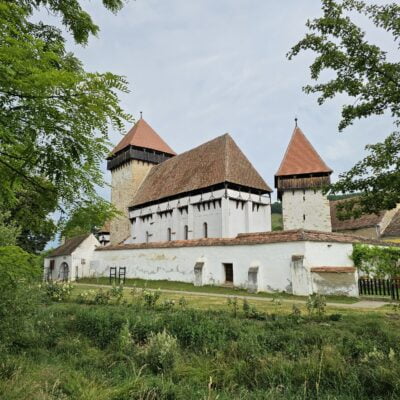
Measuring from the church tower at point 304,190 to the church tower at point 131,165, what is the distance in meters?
15.8

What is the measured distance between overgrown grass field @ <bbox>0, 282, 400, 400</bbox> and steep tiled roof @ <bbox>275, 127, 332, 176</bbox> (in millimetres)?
24598

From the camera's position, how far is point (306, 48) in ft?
23.2

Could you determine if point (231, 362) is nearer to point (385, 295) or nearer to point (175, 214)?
point (385, 295)

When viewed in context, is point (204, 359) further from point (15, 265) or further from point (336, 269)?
point (336, 269)

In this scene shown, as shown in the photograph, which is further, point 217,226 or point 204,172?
point 204,172

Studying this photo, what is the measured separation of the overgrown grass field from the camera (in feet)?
14.6

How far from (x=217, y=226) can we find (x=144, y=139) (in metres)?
19.1

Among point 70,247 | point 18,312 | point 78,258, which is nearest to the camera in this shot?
point 18,312

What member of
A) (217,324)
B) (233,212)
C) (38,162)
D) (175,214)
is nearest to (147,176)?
(175,214)

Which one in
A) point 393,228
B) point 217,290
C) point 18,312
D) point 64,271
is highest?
point 393,228

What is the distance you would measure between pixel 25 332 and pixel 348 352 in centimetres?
582

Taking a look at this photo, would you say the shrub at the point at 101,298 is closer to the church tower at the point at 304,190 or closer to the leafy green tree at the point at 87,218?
the leafy green tree at the point at 87,218

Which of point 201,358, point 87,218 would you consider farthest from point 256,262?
point 87,218

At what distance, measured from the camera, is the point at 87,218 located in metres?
3.06
